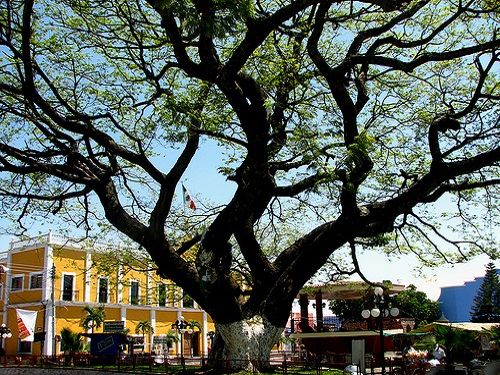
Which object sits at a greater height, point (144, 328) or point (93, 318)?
point (93, 318)

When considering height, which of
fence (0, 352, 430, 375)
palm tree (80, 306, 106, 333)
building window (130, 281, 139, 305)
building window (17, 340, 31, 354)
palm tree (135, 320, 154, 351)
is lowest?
building window (17, 340, 31, 354)

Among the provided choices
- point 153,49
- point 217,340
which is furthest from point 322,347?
point 153,49

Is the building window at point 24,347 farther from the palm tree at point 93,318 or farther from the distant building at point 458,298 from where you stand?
the distant building at point 458,298

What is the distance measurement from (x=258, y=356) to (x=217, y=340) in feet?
5.68

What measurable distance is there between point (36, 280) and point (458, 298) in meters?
62.0

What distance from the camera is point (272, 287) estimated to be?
1445cm

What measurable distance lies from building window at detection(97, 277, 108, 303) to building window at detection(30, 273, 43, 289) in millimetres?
4249

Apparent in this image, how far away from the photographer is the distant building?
7994 centimetres

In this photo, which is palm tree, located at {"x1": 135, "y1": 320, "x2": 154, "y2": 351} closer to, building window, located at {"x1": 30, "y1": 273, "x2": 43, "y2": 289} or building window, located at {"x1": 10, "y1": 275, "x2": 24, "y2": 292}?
building window, located at {"x1": 30, "y1": 273, "x2": 43, "y2": 289}

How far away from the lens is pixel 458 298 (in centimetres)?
8194

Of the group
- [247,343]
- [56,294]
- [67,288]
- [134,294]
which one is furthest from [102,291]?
[247,343]

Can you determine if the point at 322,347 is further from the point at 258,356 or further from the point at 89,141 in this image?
the point at 89,141

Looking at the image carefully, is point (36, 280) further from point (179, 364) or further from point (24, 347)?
point (179, 364)

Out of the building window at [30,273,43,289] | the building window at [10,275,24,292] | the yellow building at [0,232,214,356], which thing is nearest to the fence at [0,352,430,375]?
the yellow building at [0,232,214,356]
